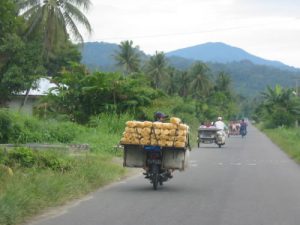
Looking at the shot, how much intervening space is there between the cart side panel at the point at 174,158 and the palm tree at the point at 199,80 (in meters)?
85.0

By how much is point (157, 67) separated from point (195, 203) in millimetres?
73636

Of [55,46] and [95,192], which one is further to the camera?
[55,46]

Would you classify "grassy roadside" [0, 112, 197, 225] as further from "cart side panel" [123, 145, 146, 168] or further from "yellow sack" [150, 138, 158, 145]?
"yellow sack" [150, 138, 158, 145]

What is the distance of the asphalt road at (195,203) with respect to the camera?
31.1ft

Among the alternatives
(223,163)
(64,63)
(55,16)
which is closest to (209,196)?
(223,163)

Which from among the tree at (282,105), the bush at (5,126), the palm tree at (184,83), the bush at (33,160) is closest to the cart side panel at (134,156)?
the bush at (33,160)

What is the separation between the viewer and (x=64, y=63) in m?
56.8

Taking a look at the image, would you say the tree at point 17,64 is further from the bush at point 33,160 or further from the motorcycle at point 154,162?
the motorcycle at point 154,162

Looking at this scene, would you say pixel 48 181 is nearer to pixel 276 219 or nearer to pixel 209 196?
pixel 209 196

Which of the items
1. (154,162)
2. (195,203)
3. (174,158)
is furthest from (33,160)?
(195,203)

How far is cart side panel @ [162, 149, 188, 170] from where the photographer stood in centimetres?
1356

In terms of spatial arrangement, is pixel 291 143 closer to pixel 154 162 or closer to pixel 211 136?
pixel 211 136

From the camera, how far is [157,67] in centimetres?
8475

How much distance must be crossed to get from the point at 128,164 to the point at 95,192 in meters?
1.27
